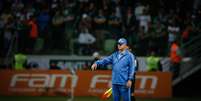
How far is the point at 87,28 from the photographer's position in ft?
96.1

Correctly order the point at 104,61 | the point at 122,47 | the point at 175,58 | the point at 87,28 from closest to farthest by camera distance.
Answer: the point at 122,47 → the point at 104,61 → the point at 175,58 → the point at 87,28

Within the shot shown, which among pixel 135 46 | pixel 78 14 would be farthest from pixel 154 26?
pixel 78 14

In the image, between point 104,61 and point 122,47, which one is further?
point 104,61

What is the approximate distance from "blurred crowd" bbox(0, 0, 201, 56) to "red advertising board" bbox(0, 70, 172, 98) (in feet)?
5.49

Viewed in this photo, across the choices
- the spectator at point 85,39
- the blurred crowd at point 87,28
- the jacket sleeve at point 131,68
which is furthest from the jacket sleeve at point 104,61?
the spectator at point 85,39

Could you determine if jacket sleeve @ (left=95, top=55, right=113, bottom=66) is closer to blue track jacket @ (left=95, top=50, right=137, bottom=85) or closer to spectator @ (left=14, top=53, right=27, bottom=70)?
blue track jacket @ (left=95, top=50, right=137, bottom=85)

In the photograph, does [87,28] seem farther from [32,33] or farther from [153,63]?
[153,63]

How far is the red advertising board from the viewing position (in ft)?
91.8

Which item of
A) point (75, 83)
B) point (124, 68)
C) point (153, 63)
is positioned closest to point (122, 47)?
point (124, 68)

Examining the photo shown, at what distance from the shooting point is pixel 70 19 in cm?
2967

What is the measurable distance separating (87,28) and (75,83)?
109 inches

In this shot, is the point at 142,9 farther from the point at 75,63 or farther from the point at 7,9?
the point at 7,9

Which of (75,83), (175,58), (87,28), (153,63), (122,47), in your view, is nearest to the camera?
(122,47)

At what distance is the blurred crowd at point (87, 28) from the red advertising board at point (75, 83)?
1672mm
